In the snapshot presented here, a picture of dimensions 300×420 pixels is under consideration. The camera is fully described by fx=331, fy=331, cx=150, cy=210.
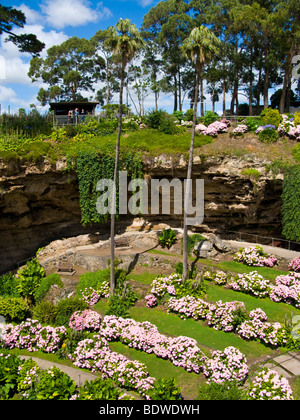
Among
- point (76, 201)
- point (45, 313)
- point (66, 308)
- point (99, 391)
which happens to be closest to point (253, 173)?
point (76, 201)

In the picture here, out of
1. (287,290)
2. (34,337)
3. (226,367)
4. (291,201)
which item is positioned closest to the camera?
(226,367)

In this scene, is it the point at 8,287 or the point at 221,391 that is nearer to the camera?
the point at 221,391

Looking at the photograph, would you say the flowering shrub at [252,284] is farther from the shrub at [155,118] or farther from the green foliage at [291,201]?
the shrub at [155,118]

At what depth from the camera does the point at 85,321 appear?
14406mm

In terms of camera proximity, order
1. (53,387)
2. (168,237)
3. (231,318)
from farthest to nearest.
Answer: (168,237) < (231,318) < (53,387)

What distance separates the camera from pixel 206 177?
20.6 metres

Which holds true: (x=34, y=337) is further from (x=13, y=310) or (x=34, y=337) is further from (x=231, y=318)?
(x=231, y=318)

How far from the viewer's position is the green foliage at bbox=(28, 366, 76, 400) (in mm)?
10422

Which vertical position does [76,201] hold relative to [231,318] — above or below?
above

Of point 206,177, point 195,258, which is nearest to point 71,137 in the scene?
point 206,177

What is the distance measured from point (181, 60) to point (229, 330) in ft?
101

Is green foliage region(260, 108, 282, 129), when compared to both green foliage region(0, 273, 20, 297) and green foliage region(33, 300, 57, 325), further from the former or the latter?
green foliage region(0, 273, 20, 297)

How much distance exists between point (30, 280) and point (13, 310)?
90.2 inches
